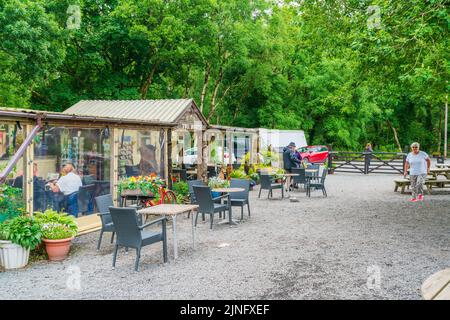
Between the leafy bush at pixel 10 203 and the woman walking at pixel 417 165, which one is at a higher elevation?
the woman walking at pixel 417 165

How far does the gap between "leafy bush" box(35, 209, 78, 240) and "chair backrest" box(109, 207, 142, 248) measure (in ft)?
3.73

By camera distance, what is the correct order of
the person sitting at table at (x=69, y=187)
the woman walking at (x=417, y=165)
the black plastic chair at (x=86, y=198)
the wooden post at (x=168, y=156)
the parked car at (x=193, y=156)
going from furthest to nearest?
the parked car at (x=193, y=156)
the wooden post at (x=168, y=156)
the woman walking at (x=417, y=165)
the black plastic chair at (x=86, y=198)
the person sitting at table at (x=69, y=187)

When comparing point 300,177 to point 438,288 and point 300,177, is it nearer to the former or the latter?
point 300,177

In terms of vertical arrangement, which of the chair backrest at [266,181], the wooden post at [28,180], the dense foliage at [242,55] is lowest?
the chair backrest at [266,181]

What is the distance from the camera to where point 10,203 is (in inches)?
286

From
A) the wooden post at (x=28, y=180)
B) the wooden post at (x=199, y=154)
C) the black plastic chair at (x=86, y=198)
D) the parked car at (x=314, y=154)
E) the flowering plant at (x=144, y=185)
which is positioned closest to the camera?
the wooden post at (x=28, y=180)

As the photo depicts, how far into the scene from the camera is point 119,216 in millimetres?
5918

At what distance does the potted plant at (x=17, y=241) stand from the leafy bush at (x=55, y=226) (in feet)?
0.68

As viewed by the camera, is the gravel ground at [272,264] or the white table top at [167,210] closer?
the gravel ground at [272,264]

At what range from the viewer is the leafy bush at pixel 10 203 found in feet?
23.3

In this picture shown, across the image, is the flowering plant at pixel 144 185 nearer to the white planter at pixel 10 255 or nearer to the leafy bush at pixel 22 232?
the leafy bush at pixel 22 232

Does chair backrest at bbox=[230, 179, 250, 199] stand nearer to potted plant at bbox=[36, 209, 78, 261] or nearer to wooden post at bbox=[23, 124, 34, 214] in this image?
potted plant at bbox=[36, 209, 78, 261]

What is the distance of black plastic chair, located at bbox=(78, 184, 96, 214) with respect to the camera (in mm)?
8906

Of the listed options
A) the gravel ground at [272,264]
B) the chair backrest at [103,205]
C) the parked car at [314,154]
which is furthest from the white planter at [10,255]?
the parked car at [314,154]
